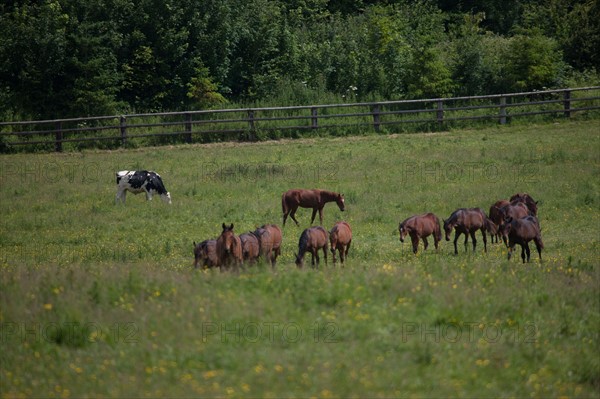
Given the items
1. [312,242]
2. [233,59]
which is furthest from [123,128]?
[312,242]

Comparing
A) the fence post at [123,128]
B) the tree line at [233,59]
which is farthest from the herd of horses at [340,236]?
the tree line at [233,59]

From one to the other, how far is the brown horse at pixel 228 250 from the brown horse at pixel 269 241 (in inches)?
40.0

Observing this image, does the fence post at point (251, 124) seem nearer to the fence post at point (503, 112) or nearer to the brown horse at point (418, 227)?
the fence post at point (503, 112)

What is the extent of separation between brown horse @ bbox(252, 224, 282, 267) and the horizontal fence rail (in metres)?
19.6

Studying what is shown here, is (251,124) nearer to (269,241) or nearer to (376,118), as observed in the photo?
(376,118)

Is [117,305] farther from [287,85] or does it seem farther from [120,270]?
[287,85]

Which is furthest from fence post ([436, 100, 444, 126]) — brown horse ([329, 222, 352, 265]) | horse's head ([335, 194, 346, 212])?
brown horse ([329, 222, 352, 265])

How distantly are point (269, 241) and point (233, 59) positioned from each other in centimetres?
2752

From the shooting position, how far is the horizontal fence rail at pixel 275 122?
37.5 meters

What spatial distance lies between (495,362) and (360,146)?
23.1 meters

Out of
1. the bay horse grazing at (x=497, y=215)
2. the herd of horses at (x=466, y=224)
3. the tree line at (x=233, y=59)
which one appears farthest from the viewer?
the tree line at (x=233, y=59)

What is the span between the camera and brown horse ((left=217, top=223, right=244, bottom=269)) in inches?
651

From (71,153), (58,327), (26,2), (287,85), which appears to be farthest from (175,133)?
(58,327)

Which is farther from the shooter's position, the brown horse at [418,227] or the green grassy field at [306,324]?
the brown horse at [418,227]
